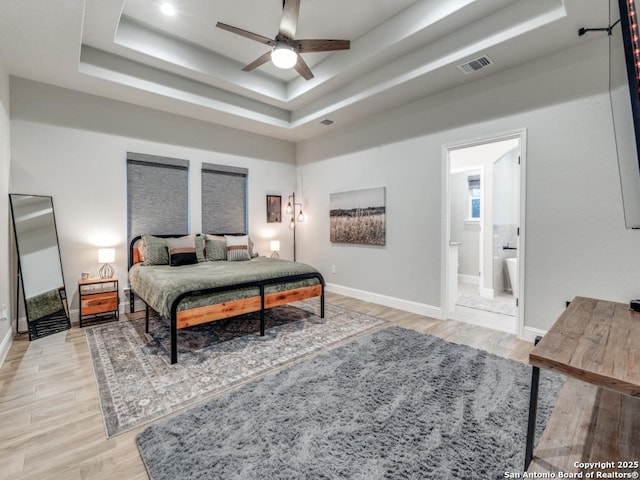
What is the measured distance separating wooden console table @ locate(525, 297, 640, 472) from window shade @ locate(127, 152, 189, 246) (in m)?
4.75

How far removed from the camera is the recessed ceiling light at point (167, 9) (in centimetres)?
304

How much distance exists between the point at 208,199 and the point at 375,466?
4512 mm

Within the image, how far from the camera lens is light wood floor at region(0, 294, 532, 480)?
1.56m

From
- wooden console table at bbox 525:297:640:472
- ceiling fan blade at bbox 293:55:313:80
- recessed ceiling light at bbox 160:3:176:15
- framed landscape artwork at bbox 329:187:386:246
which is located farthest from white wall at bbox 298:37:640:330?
recessed ceiling light at bbox 160:3:176:15

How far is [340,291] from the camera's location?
5371 millimetres

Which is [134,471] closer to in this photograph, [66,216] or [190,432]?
[190,432]

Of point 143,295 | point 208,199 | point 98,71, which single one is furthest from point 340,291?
point 98,71

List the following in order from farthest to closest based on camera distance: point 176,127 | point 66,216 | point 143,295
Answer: point 176,127 < point 66,216 < point 143,295

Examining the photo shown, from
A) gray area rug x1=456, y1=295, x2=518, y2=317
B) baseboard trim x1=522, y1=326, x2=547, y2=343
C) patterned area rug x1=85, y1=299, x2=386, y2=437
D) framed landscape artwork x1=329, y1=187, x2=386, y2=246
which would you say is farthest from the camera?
framed landscape artwork x1=329, y1=187, x2=386, y2=246

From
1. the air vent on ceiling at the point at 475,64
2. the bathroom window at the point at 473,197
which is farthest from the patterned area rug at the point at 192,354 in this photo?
the bathroom window at the point at 473,197

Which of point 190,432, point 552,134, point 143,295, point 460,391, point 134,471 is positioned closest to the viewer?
point 134,471

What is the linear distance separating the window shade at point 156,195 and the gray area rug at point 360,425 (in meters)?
3.24

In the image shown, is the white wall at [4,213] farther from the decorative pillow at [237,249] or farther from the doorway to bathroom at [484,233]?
the doorway to bathroom at [484,233]

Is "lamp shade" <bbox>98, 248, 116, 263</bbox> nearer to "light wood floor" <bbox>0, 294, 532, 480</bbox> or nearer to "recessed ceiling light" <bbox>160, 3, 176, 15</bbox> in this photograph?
"light wood floor" <bbox>0, 294, 532, 480</bbox>
